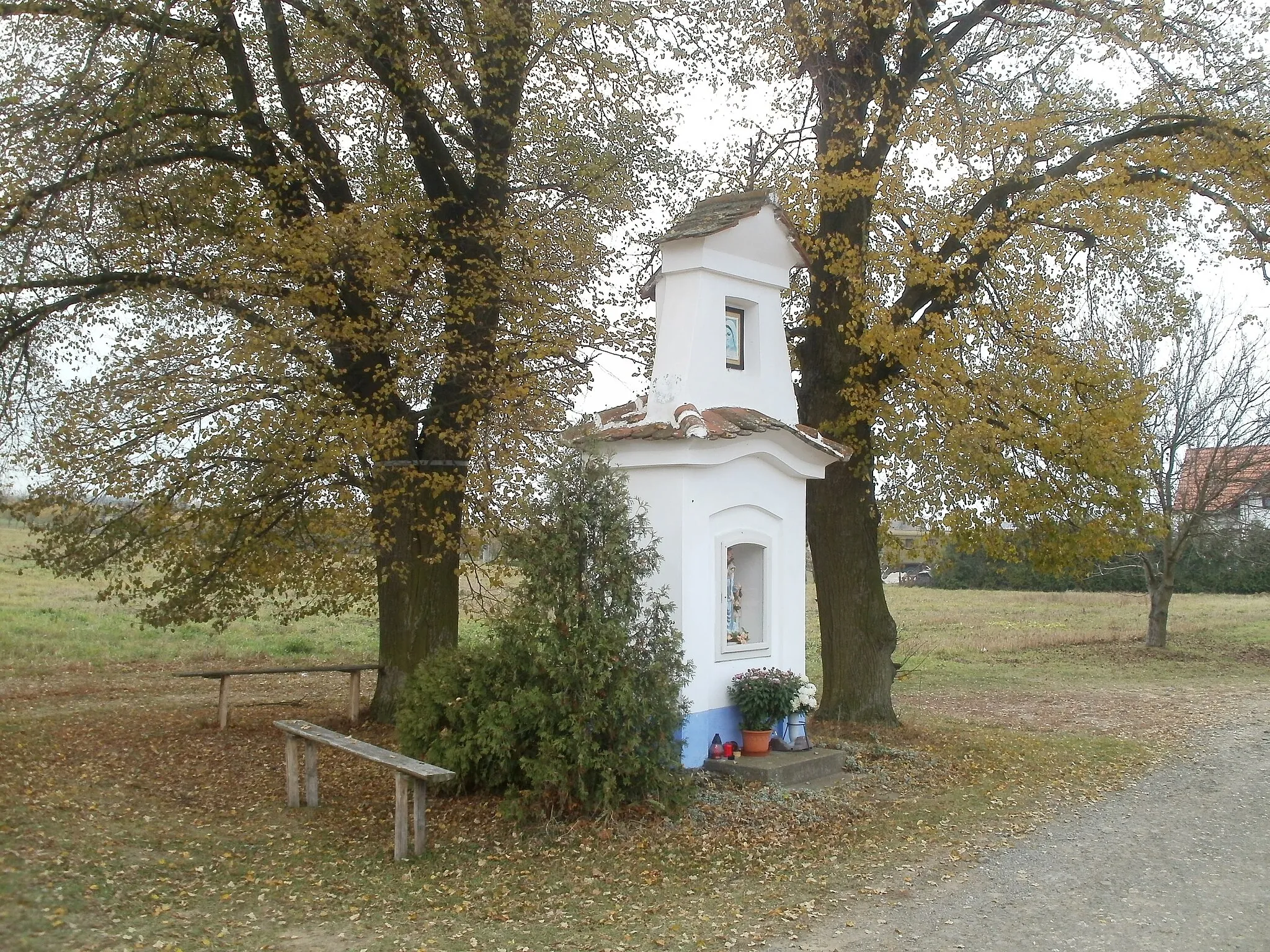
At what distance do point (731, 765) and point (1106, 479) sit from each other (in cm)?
556

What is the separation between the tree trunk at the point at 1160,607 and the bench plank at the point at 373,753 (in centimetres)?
2071

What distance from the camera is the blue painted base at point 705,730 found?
9.47 metres

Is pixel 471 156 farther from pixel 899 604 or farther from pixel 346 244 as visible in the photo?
Answer: pixel 899 604

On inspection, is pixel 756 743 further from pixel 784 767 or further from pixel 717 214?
pixel 717 214

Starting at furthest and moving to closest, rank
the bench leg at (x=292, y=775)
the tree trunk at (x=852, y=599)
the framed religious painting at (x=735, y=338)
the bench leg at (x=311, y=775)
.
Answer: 1. the tree trunk at (x=852, y=599)
2. the framed religious painting at (x=735, y=338)
3. the bench leg at (x=292, y=775)
4. the bench leg at (x=311, y=775)

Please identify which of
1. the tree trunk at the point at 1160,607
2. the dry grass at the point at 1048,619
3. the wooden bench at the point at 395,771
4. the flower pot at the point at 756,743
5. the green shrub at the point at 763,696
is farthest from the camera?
the dry grass at the point at 1048,619

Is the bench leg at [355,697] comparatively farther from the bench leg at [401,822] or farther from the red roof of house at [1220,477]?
the red roof of house at [1220,477]

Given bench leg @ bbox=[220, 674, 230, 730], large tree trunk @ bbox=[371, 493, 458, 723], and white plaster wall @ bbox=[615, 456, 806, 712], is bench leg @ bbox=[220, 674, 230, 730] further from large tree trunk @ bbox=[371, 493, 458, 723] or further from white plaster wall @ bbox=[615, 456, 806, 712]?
white plaster wall @ bbox=[615, 456, 806, 712]

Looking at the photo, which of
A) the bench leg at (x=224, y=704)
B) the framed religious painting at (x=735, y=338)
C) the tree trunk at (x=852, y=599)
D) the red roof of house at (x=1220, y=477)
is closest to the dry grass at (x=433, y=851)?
the bench leg at (x=224, y=704)

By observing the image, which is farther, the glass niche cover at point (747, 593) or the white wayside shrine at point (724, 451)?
the glass niche cover at point (747, 593)

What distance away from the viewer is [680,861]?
24.6 feet

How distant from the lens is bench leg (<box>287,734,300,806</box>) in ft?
29.6

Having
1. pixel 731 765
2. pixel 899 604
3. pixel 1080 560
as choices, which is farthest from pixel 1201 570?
pixel 731 765

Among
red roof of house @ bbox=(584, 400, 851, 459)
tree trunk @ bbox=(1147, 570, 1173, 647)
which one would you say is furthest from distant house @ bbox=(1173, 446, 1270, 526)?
red roof of house @ bbox=(584, 400, 851, 459)
